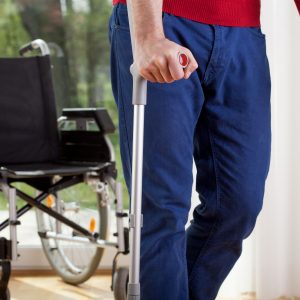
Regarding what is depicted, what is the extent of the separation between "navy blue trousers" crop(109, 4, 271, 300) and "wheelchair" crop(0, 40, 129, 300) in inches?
39.0

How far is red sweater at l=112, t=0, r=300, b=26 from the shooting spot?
1.51m

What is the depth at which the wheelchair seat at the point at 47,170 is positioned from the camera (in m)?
2.53

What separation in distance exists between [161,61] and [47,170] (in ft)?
4.48

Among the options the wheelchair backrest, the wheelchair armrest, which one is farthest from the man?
the wheelchair backrest

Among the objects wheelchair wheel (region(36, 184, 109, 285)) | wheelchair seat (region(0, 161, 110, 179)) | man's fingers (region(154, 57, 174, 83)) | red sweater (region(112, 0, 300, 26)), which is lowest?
wheelchair wheel (region(36, 184, 109, 285))

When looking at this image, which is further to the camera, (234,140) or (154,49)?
(234,140)

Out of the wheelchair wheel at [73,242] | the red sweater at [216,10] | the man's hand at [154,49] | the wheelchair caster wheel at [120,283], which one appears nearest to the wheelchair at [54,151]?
the wheelchair wheel at [73,242]

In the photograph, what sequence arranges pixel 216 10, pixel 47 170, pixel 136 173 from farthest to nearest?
pixel 47 170
pixel 216 10
pixel 136 173

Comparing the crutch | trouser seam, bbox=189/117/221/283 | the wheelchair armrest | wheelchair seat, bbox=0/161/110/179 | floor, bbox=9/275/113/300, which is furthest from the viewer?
floor, bbox=9/275/113/300

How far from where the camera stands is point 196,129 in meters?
1.65

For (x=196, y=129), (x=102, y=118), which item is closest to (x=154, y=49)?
(x=196, y=129)

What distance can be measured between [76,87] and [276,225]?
1.08 meters

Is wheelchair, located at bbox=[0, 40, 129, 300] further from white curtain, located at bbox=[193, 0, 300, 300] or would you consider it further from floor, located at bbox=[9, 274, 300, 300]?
white curtain, located at bbox=[193, 0, 300, 300]

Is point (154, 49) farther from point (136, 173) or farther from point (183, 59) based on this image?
point (136, 173)
